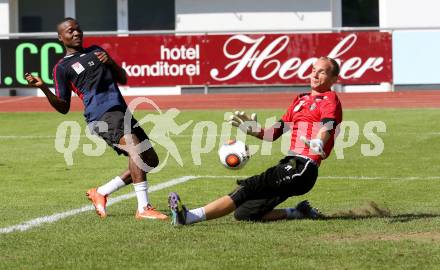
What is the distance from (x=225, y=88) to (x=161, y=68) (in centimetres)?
206

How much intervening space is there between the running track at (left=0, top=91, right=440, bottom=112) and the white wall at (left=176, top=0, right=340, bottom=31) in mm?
7390

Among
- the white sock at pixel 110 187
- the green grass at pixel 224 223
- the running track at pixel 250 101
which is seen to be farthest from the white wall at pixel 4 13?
the white sock at pixel 110 187

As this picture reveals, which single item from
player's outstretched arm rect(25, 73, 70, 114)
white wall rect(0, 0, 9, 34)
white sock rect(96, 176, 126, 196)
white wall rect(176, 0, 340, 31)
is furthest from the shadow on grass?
white wall rect(0, 0, 9, 34)

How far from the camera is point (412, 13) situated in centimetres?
3806

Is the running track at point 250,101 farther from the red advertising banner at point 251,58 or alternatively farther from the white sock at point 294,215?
the white sock at point 294,215

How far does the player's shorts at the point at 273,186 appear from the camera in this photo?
31.7 feet

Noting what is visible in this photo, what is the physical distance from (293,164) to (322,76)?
870mm

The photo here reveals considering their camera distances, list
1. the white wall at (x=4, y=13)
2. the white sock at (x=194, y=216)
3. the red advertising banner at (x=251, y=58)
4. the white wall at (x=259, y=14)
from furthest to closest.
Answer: the white wall at (x=4, y=13), the white wall at (x=259, y=14), the red advertising banner at (x=251, y=58), the white sock at (x=194, y=216)

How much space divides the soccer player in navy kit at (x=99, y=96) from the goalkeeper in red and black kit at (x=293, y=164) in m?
1.14

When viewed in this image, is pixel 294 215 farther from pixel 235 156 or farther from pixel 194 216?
pixel 194 216

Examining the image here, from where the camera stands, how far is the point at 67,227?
950 cm

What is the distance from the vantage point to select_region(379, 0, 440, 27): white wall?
1494 inches

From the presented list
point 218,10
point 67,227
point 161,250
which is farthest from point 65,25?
point 218,10

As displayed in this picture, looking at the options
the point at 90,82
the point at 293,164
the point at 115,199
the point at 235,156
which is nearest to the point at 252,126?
the point at 235,156
